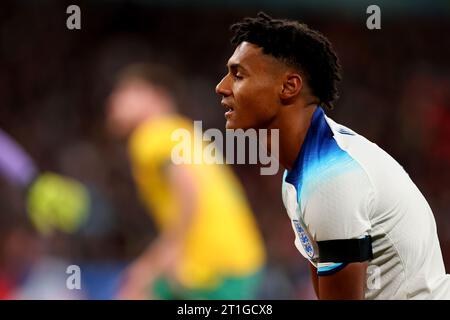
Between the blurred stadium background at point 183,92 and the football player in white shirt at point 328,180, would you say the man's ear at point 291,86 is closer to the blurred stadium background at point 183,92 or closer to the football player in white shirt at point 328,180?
the football player in white shirt at point 328,180

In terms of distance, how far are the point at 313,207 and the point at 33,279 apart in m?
4.40

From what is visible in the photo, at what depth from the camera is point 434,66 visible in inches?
330

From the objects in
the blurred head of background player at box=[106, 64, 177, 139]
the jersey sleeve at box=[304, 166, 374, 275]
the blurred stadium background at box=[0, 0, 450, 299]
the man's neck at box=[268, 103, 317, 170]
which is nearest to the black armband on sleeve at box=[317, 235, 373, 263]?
the jersey sleeve at box=[304, 166, 374, 275]

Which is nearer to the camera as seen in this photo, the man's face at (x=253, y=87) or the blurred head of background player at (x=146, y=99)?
the man's face at (x=253, y=87)

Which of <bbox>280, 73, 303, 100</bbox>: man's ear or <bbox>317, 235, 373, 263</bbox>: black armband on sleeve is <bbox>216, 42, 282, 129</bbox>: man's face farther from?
<bbox>317, 235, 373, 263</bbox>: black armband on sleeve

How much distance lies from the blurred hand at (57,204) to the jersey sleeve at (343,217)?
438 centimetres

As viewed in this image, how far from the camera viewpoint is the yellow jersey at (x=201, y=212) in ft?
15.8

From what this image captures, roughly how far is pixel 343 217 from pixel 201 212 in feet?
7.83

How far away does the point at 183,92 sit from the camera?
765 cm

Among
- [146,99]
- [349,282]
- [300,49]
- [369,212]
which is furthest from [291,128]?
[146,99]

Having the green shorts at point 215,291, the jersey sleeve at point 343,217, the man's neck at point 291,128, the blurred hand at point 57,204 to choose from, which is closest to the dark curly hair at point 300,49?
the man's neck at point 291,128

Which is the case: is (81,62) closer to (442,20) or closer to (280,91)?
(442,20)

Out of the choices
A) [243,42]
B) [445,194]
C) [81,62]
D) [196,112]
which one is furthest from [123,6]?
[243,42]

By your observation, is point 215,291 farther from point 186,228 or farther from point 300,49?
A: point 300,49
